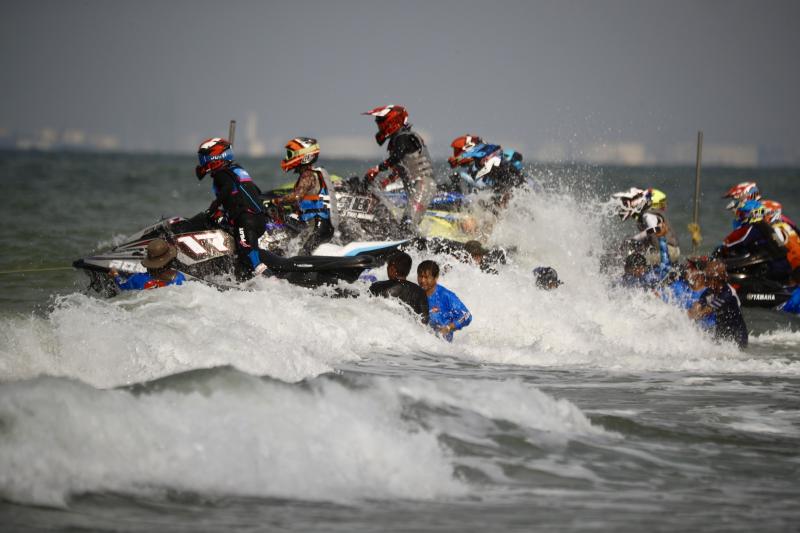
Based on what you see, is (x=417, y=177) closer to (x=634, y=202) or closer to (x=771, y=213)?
(x=634, y=202)

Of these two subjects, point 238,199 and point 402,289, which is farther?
point 238,199

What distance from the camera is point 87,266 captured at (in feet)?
36.7

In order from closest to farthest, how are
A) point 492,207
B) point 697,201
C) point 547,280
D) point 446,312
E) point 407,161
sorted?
point 446,312 < point 547,280 < point 407,161 < point 492,207 < point 697,201

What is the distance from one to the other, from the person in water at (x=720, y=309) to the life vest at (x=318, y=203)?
172 inches

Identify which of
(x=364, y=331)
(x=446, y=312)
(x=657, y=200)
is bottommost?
(x=364, y=331)

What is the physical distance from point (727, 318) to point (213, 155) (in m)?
5.94

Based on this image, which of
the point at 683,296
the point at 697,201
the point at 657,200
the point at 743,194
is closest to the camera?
the point at 683,296

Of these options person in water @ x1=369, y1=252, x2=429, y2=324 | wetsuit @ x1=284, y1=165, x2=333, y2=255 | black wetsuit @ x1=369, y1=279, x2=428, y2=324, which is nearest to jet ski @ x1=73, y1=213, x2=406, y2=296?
wetsuit @ x1=284, y1=165, x2=333, y2=255

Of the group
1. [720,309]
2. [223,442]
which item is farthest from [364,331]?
[223,442]

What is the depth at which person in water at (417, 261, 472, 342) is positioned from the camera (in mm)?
10828

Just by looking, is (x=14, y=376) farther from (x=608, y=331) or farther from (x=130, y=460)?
(x=608, y=331)

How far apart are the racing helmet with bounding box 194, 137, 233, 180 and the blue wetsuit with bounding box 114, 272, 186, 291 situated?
1288 millimetres

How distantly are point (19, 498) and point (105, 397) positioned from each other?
102cm

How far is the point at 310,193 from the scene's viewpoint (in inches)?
501
